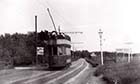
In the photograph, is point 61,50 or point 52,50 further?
point 52,50

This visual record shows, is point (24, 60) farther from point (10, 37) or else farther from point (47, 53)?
point (10, 37)

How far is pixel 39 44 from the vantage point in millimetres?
39375

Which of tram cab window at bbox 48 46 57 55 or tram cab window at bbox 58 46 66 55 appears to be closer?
tram cab window at bbox 58 46 66 55

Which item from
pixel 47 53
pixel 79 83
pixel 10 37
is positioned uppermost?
pixel 10 37

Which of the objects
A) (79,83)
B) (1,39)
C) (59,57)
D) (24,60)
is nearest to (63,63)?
(59,57)

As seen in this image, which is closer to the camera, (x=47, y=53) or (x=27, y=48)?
(x=47, y=53)

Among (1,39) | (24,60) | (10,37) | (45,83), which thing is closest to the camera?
(45,83)

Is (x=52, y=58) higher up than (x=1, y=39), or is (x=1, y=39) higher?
(x=1, y=39)

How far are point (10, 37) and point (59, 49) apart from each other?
7031 centimetres

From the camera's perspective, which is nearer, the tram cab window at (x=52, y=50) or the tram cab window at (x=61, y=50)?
the tram cab window at (x=61, y=50)

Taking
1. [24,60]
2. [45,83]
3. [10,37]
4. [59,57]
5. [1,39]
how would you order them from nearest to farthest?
1. [45,83]
2. [59,57]
3. [24,60]
4. [1,39]
5. [10,37]

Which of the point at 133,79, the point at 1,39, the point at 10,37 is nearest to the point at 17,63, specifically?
the point at 1,39

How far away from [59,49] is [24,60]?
32.4 meters

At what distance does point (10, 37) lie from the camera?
10606 centimetres
